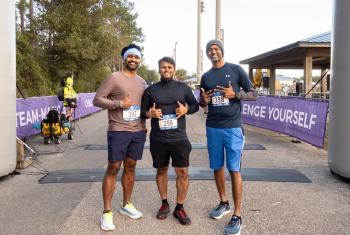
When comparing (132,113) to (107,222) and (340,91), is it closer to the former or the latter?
(107,222)

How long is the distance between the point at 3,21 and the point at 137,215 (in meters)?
3.99

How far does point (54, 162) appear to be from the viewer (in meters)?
9.24

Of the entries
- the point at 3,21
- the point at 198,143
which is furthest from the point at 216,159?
the point at 198,143

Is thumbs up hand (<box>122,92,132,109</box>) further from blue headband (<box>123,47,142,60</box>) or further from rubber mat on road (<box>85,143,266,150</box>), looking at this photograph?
rubber mat on road (<box>85,143,266,150</box>)

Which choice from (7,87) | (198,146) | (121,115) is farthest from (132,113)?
(198,146)

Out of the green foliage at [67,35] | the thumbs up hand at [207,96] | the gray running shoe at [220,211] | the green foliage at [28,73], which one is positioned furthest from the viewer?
the green foliage at [67,35]

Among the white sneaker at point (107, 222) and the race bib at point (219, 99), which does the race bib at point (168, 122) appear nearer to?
the race bib at point (219, 99)

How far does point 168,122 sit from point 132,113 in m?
0.42

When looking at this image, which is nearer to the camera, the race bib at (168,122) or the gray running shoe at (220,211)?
the race bib at (168,122)

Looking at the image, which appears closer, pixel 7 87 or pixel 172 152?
pixel 172 152

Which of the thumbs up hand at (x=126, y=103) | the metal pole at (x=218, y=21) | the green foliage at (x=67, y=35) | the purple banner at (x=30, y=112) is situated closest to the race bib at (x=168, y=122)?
the thumbs up hand at (x=126, y=103)

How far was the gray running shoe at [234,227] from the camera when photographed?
4664 millimetres

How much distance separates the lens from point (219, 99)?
5043 mm

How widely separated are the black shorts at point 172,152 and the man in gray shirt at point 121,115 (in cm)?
21
